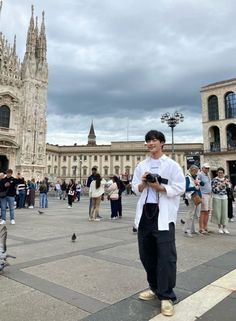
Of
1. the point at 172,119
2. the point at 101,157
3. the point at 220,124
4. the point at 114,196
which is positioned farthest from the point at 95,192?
the point at 101,157

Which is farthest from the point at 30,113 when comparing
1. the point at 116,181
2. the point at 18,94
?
the point at 116,181

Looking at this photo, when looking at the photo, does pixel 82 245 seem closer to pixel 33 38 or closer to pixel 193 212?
pixel 193 212

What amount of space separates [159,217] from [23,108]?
39.7m

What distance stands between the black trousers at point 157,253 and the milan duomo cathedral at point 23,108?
3629cm

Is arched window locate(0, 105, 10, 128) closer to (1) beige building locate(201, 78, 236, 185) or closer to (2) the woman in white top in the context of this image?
(2) the woman in white top

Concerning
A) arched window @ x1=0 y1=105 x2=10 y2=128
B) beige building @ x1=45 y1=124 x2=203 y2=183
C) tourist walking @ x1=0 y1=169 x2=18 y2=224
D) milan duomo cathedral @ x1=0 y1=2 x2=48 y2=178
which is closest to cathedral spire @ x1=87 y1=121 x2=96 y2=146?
beige building @ x1=45 y1=124 x2=203 y2=183

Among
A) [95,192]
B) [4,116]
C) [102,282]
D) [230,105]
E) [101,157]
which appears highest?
[230,105]

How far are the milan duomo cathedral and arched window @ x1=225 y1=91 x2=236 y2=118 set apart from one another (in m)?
31.1

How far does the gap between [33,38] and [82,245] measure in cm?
4306

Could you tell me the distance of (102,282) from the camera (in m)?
3.93

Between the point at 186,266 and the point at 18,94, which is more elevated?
the point at 18,94

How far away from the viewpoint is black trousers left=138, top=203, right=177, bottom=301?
3.11 meters

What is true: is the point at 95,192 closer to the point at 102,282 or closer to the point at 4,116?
the point at 102,282

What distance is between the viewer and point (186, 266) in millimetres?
4762
